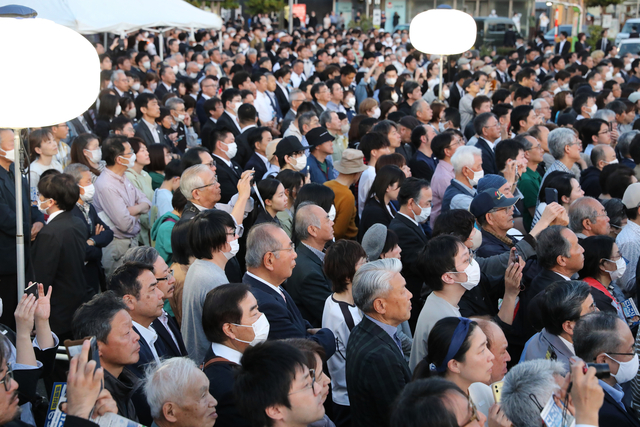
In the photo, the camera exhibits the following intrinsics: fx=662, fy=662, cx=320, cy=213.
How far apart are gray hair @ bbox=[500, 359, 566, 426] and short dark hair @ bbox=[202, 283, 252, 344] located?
49.0 inches

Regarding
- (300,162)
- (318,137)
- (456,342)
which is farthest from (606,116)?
(456,342)

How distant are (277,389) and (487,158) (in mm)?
5282

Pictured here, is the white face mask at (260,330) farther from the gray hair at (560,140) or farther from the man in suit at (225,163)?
the gray hair at (560,140)

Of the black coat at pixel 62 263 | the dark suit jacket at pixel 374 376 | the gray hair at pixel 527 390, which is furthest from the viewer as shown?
the black coat at pixel 62 263

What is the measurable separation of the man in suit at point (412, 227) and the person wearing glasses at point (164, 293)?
1811mm

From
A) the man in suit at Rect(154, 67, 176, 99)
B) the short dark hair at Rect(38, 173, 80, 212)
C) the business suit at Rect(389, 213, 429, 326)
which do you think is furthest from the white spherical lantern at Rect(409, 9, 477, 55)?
the man in suit at Rect(154, 67, 176, 99)

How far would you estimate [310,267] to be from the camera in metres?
4.22

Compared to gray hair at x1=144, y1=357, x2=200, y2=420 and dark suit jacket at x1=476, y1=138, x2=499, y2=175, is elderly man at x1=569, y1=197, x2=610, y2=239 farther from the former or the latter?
gray hair at x1=144, y1=357, x2=200, y2=420

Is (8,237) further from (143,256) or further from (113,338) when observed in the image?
(113,338)

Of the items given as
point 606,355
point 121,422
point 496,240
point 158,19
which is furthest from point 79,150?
point 158,19

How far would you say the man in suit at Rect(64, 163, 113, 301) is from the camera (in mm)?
4961

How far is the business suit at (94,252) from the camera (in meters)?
4.93

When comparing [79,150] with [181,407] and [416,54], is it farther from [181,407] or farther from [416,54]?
[416,54]

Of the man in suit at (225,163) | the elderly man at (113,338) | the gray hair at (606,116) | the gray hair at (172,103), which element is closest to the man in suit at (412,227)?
the man in suit at (225,163)
